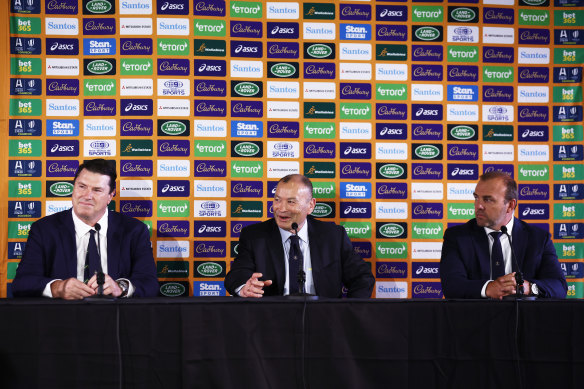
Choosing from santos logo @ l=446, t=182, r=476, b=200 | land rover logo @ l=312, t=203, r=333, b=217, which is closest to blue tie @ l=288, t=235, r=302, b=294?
land rover logo @ l=312, t=203, r=333, b=217

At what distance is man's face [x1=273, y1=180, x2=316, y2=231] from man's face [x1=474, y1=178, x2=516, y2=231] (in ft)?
3.50

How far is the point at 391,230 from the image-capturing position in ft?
13.2

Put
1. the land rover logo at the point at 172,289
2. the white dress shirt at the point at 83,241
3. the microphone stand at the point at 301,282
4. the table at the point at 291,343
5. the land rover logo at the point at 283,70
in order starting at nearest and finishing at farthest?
the table at the point at 291,343 < the microphone stand at the point at 301,282 < the white dress shirt at the point at 83,241 < the land rover logo at the point at 172,289 < the land rover logo at the point at 283,70

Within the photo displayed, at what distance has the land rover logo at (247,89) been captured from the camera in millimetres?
3971

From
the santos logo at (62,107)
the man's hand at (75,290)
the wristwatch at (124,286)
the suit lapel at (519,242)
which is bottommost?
the wristwatch at (124,286)

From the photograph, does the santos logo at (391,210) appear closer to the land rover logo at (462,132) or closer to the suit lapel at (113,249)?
the land rover logo at (462,132)

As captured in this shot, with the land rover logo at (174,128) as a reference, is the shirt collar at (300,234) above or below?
below

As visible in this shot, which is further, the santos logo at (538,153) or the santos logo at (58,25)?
the santos logo at (538,153)

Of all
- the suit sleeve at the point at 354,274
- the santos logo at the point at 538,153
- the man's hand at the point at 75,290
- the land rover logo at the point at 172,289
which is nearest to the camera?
the man's hand at the point at 75,290

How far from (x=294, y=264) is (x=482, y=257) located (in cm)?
115

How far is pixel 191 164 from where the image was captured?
12.9 ft

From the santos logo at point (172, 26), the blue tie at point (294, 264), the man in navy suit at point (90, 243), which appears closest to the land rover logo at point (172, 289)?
the man in navy suit at point (90, 243)

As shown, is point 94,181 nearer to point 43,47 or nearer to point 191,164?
point 191,164

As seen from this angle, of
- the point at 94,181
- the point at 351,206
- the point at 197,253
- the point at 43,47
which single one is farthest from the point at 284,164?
the point at 43,47
